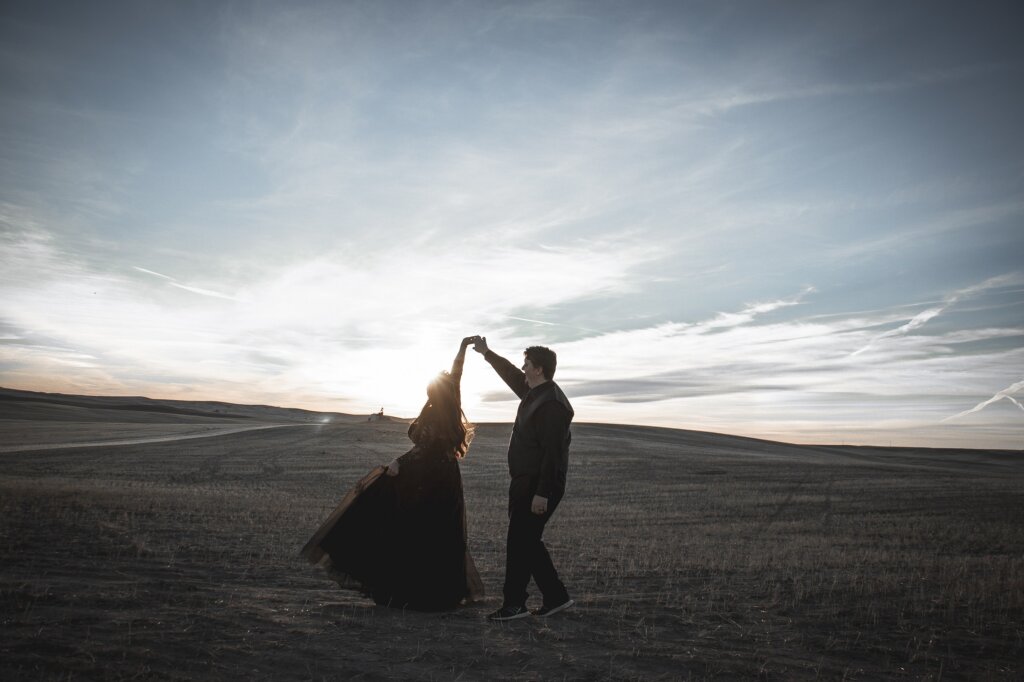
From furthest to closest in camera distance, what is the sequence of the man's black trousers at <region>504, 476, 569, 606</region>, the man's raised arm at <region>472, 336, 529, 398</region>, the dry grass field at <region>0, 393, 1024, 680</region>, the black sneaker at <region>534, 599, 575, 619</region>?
the man's raised arm at <region>472, 336, 529, 398</region>, the black sneaker at <region>534, 599, 575, 619</region>, the man's black trousers at <region>504, 476, 569, 606</region>, the dry grass field at <region>0, 393, 1024, 680</region>

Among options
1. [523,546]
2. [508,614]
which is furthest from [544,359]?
[508,614]

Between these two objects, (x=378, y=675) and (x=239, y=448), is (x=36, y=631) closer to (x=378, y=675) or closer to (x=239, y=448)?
(x=378, y=675)

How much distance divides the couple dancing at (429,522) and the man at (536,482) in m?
0.01

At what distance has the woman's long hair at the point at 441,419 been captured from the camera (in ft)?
22.1

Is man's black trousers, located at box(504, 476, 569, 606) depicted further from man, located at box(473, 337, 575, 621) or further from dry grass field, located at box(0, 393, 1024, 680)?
dry grass field, located at box(0, 393, 1024, 680)

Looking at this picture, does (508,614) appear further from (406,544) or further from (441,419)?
(441,419)

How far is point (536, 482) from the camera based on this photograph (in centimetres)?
654

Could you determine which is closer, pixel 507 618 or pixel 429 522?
pixel 507 618

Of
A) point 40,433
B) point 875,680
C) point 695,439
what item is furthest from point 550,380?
point 695,439

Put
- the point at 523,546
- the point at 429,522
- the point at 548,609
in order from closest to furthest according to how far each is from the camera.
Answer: the point at 523,546
the point at 548,609
the point at 429,522

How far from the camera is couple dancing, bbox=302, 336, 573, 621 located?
665cm

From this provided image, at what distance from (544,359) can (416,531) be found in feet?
7.12

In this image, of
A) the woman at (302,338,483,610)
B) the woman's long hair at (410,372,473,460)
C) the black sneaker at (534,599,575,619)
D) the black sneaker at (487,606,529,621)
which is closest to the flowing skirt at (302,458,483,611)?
the woman at (302,338,483,610)

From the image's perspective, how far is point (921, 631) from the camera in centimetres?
653
